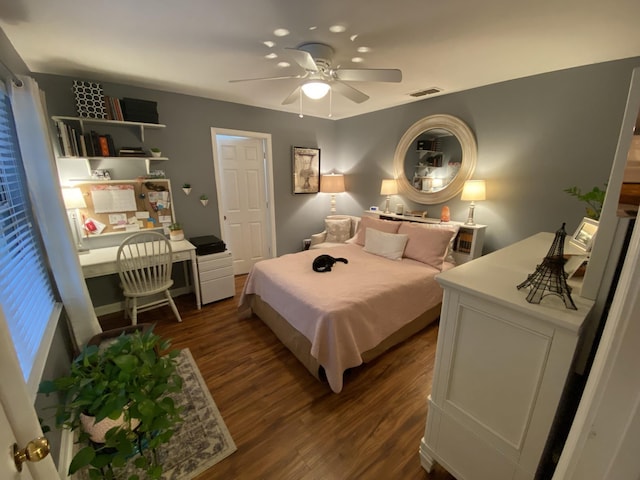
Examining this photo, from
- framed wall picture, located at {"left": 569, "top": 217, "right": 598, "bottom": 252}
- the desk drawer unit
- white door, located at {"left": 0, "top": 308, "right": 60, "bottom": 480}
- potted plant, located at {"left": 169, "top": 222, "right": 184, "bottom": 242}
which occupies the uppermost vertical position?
framed wall picture, located at {"left": 569, "top": 217, "right": 598, "bottom": 252}

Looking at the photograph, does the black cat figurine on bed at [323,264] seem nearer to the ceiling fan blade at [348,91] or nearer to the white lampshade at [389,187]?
the ceiling fan blade at [348,91]

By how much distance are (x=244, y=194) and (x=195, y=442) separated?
302 cm

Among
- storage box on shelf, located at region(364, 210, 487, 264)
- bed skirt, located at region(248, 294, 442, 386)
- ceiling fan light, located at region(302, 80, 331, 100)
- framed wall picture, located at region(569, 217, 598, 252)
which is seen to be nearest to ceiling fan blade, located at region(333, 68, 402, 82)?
ceiling fan light, located at region(302, 80, 331, 100)

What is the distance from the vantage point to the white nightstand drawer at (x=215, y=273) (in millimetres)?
3035

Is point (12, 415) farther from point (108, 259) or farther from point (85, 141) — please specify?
point (85, 141)

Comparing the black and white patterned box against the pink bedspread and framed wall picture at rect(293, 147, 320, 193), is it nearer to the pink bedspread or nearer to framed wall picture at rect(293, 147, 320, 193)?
the pink bedspread

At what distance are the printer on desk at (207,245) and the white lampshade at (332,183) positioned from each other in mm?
1978

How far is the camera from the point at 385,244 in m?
2.98

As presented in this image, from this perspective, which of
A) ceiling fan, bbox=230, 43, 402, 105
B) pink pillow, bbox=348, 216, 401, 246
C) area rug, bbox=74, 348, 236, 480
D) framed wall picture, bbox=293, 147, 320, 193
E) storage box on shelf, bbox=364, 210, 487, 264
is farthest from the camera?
framed wall picture, bbox=293, 147, 320, 193

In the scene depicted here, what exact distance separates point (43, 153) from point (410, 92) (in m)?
3.21

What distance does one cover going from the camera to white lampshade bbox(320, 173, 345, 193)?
4316mm

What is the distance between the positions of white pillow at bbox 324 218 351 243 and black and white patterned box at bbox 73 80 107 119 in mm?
2888

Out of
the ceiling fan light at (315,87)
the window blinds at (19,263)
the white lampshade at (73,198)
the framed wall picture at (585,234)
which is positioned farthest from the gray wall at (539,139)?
the white lampshade at (73,198)

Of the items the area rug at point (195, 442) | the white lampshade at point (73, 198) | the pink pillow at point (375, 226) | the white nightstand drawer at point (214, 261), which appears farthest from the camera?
the pink pillow at point (375, 226)
